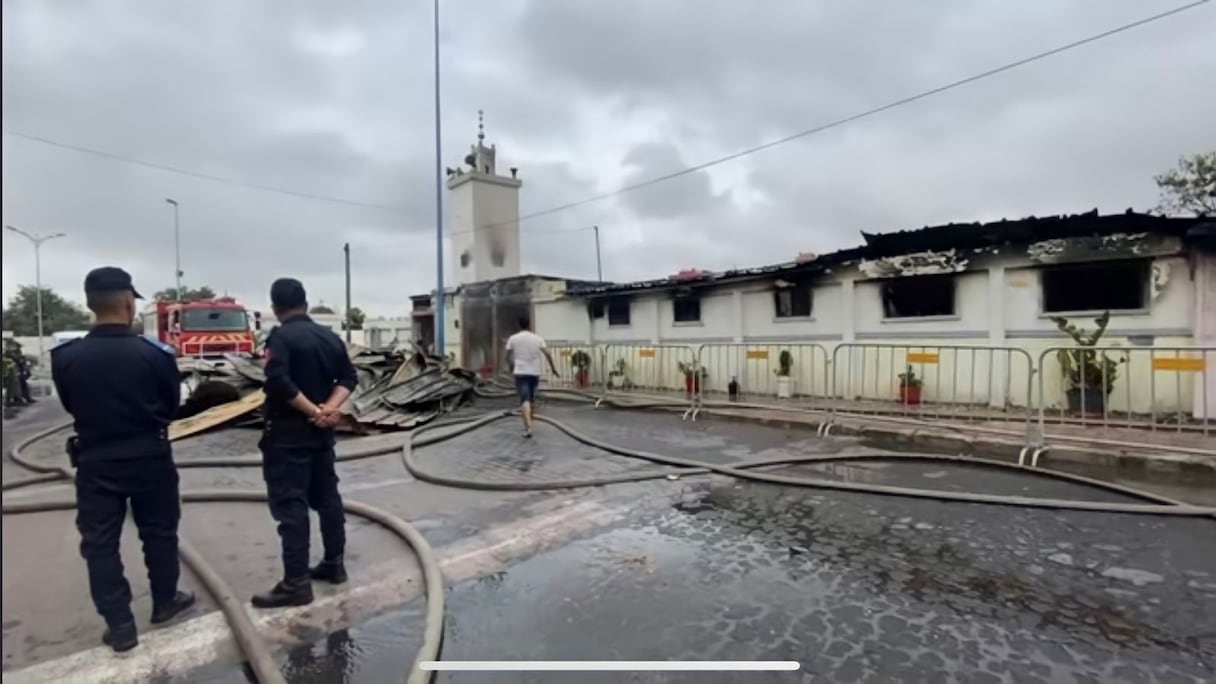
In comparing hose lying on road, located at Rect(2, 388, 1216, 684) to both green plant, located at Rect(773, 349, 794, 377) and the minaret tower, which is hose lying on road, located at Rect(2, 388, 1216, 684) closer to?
green plant, located at Rect(773, 349, 794, 377)

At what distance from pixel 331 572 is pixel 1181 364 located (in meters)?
9.12

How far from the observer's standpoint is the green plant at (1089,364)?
26.7 feet

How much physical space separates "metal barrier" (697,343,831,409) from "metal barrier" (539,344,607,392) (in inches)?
116

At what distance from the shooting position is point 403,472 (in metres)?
6.85

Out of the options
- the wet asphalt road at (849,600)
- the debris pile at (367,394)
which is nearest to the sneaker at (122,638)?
the wet asphalt road at (849,600)

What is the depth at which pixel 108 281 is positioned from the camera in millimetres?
3064

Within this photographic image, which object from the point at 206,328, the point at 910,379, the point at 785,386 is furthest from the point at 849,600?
the point at 206,328

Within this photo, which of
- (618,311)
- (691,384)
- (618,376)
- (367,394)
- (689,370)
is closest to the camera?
(367,394)

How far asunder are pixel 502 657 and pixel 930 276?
32.5ft

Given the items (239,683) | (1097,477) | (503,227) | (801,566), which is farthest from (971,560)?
(503,227)

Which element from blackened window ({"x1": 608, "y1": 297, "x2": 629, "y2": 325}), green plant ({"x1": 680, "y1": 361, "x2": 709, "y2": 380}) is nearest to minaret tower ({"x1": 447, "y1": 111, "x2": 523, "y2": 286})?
blackened window ({"x1": 608, "y1": 297, "x2": 629, "y2": 325})

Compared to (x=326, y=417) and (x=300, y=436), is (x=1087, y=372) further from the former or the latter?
(x=300, y=436)

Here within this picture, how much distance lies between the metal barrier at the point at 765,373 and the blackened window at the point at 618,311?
2818mm

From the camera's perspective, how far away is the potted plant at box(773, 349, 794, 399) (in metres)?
11.8
